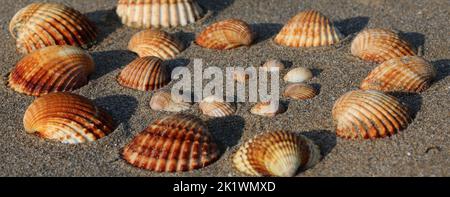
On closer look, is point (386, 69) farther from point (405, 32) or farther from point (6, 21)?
point (6, 21)

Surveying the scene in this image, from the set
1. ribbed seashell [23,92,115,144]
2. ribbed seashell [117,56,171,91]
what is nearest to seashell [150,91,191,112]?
ribbed seashell [117,56,171,91]

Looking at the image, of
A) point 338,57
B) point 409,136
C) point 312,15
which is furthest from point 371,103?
point 312,15

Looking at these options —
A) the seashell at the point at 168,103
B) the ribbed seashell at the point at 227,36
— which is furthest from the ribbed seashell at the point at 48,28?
the seashell at the point at 168,103

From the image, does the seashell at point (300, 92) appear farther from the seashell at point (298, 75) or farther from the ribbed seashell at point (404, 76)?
the ribbed seashell at point (404, 76)

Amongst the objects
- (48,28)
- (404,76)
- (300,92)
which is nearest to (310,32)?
(300,92)
